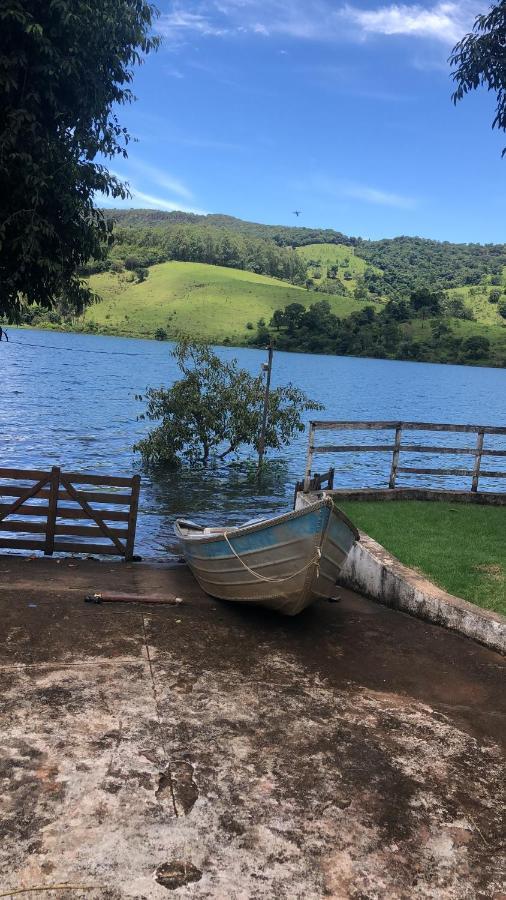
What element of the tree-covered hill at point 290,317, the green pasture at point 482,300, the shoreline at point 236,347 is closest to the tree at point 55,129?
the shoreline at point 236,347

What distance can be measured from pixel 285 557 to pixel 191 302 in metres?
152

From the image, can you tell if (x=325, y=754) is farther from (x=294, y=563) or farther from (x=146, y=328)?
(x=146, y=328)

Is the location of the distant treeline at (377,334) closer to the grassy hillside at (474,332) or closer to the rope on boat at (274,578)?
the grassy hillside at (474,332)

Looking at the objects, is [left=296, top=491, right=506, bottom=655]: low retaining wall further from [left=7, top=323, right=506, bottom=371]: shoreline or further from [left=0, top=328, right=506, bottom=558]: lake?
[left=7, top=323, right=506, bottom=371]: shoreline

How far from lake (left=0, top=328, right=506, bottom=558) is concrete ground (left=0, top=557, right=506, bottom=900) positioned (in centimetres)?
933

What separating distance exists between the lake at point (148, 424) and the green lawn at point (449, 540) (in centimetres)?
639

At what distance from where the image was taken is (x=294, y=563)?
8.41 metres

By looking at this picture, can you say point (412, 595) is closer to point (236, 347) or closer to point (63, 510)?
point (63, 510)

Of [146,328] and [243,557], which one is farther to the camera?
[146,328]

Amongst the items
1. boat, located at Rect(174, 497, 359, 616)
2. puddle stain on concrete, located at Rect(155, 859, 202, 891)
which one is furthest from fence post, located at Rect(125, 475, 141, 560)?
puddle stain on concrete, located at Rect(155, 859, 202, 891)

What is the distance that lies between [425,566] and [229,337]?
12910 centimetres

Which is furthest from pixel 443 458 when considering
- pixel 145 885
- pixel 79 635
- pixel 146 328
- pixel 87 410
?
pixel 146 328

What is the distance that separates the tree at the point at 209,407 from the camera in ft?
87.5

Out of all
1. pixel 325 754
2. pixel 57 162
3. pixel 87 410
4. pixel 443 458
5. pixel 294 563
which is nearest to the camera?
pixel 325 754
